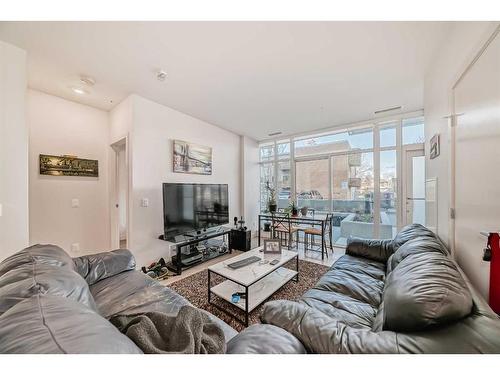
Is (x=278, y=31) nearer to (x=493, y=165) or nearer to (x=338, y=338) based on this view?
(x=493, y=165)

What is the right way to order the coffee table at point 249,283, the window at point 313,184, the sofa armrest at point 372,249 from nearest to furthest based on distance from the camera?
the coffee table at point 249,283 < the sofa armrest at point 372,249 < the window at point 313,184

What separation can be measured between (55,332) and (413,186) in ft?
14.8

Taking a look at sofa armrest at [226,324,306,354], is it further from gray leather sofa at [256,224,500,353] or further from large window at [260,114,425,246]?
large window at [260,114,425,246]

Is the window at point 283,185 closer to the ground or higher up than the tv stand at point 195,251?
higher up

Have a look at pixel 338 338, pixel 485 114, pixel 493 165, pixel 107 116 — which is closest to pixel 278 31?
pixel 485 114

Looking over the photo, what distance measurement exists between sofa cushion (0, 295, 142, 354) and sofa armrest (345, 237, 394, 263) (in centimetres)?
237

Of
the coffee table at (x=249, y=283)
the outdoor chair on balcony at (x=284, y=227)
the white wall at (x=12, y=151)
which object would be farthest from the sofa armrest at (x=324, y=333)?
the outdoor chair on balcony at (x=284, y=227)

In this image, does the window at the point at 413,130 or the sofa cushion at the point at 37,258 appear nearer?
the sofa cushion at the point at 37,258

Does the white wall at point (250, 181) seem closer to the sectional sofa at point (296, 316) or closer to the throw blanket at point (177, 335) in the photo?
the sectional sofa at point (296, 316)

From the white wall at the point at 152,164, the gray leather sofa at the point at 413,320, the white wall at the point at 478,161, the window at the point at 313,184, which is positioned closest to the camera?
the gray leather sofa at the point at 413,320

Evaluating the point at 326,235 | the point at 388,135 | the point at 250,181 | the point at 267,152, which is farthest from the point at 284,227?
the point at 388,135

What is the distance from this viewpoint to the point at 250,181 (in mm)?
5098

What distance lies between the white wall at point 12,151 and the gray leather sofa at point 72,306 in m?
0.67

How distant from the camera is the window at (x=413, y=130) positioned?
11.3 feet
